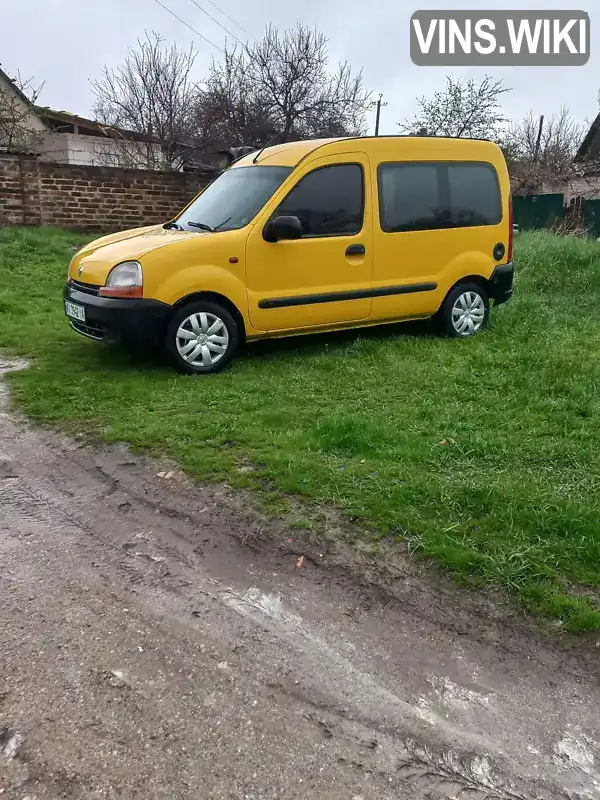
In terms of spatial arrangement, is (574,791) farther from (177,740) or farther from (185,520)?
(185,520)

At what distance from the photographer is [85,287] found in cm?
570

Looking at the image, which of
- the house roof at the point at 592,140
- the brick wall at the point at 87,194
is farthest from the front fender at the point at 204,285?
the house roof at the point at 592,140

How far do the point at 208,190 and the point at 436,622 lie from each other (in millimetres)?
5303

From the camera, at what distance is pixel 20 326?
290 inches

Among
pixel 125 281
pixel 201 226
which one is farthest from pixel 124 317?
pixel 201 226

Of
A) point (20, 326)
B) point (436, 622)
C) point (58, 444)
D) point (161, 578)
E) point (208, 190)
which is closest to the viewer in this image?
point (436, 622)

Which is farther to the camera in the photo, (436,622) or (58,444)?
(58,444)

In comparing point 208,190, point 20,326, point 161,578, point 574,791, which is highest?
point 208,190

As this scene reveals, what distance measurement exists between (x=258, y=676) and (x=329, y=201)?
471 cm

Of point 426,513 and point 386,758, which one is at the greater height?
point 426,513

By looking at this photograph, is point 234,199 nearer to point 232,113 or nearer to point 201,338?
point 201,338

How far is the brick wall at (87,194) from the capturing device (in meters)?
12.6

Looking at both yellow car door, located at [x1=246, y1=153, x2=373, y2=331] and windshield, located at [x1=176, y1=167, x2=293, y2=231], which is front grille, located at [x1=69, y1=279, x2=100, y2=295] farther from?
yellow car door, located at [x1=246, y1=153, x2=373, y2=331]

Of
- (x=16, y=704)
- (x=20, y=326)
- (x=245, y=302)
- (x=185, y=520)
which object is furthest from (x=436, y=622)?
(x=20, y=326)
